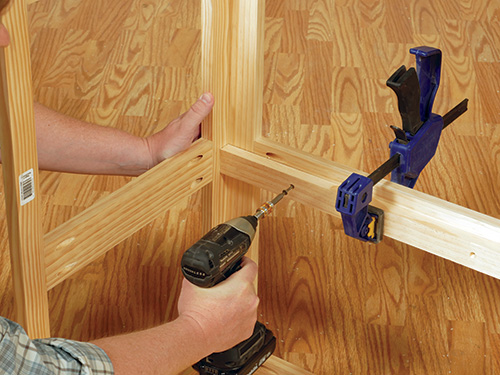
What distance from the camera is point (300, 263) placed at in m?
1.83

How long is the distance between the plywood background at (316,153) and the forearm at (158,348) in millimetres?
650

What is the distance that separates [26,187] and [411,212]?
0.52m

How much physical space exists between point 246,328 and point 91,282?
770 millimetres

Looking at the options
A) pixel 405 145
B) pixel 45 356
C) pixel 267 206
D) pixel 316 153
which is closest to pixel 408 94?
pixel 405 145

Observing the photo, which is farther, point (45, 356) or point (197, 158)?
point (197, 158)

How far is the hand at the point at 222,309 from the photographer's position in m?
1.02

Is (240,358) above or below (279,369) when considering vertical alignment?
above

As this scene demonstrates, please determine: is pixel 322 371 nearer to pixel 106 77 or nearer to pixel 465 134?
pixel 465 134

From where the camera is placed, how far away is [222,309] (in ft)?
3.41

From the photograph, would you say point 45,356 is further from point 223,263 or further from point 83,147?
point 83,147

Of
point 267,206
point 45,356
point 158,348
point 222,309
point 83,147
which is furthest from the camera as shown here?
point 83,147

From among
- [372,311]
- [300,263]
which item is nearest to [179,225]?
[300,263]

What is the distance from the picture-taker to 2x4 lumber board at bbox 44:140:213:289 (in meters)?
0.98

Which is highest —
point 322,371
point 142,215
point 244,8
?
point 244,8
